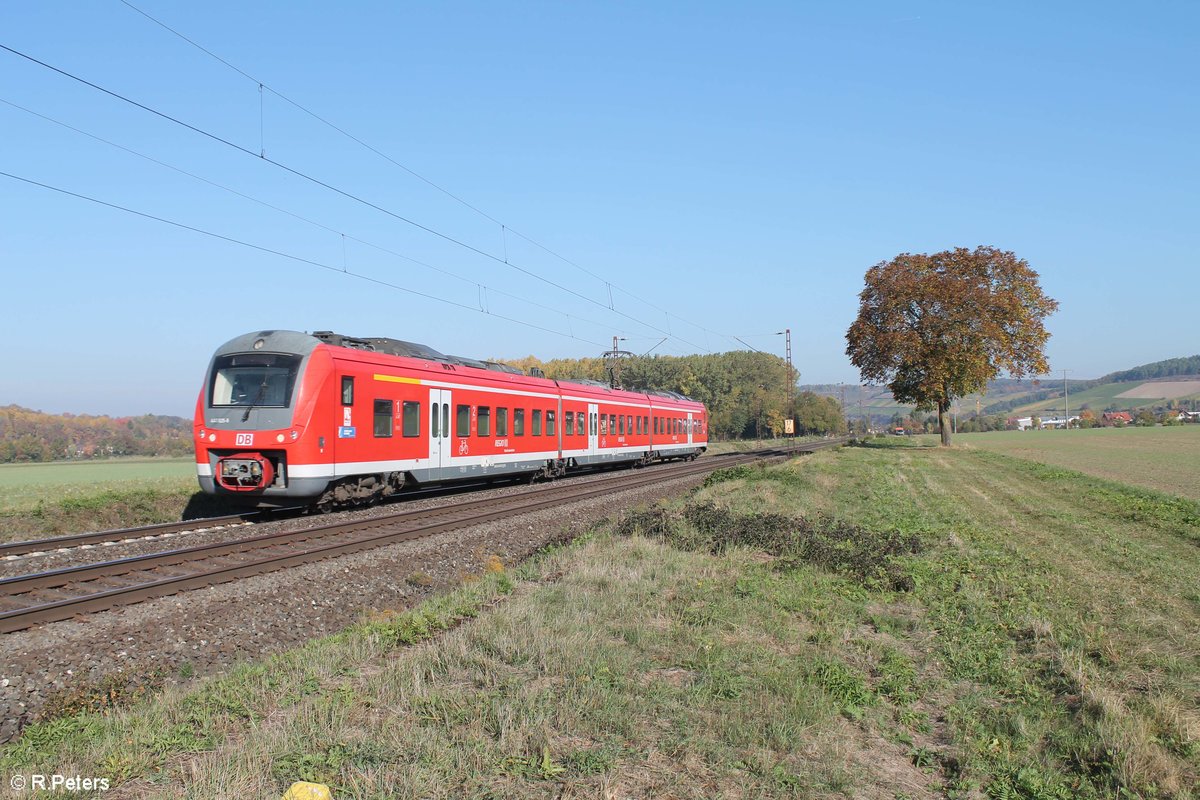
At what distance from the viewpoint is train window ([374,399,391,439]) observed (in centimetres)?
1757

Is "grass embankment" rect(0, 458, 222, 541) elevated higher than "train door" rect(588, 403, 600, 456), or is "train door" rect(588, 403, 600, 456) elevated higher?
"train door" rect(588, 403, 600, 456)

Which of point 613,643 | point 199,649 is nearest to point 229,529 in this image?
point 199,649

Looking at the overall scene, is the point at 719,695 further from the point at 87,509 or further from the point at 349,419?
the point at 87,509

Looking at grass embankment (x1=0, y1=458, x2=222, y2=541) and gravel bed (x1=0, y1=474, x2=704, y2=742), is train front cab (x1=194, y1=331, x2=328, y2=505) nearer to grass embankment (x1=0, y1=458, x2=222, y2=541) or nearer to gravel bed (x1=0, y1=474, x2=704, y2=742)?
gravel bed (x1=0, y1=474, x2=704, y2=742)

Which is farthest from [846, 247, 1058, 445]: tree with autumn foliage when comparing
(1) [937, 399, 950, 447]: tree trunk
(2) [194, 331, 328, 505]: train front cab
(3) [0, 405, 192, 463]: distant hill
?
(3) [0, 405, 192, 463]: distant hill

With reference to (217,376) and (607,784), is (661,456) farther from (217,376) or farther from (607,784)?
(607,784)

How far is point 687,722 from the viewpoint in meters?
5.20

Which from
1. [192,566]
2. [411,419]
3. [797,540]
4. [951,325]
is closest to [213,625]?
[192,566]

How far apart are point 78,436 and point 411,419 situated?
124 ft

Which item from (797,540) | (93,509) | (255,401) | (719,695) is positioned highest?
(255,401)

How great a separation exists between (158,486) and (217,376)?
788cm

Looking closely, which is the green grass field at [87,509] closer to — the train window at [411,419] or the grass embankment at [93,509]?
the grass embankment at [93,509]

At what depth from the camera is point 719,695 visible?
5.72m

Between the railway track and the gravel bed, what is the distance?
256mm
